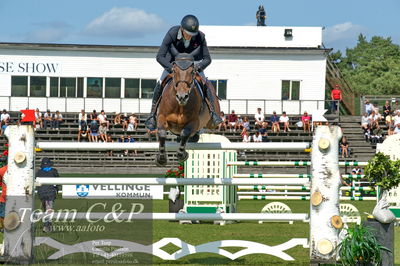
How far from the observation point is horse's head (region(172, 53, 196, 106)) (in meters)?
8.74

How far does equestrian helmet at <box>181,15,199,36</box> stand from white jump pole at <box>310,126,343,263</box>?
1.93 meters

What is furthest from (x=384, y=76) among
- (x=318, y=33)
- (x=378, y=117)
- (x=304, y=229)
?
(x=304, y=229)

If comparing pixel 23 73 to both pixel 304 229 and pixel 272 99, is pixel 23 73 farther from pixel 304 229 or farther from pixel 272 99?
pixel 304 229

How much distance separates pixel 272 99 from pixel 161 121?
3181 cm

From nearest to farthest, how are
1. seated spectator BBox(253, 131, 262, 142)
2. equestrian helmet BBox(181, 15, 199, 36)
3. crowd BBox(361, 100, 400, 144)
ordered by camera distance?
1. equestrian helmet BBox(181, 15, 199, 36)
2. seated spectator BBox(253, 131, 262, 142)
3. crowd BBox(361, 100, 400, 144)

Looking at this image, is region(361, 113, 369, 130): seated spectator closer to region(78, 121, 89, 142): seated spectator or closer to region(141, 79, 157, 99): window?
region(141, 79, 157, 99): window

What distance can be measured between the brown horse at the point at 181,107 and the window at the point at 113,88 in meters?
32.0

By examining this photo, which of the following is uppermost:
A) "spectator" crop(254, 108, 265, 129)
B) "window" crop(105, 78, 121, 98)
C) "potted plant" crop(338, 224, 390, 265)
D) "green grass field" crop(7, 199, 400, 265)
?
"window" crop(105, 78, 121, 98)

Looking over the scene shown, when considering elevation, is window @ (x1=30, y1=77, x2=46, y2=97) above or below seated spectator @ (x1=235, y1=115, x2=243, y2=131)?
above

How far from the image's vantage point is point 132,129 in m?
35.8

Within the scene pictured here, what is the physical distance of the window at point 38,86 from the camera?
41.2m

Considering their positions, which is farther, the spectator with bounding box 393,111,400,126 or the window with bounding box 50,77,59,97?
the window with bounding box 50,77,59,97

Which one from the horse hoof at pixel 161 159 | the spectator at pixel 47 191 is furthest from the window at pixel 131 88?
the horse hoof at pixel 161 159

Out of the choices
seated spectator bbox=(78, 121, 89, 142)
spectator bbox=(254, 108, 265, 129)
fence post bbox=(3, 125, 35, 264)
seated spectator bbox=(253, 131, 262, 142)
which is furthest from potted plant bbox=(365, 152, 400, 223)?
seated spectator bbox=(78, 121, 89, 142)
